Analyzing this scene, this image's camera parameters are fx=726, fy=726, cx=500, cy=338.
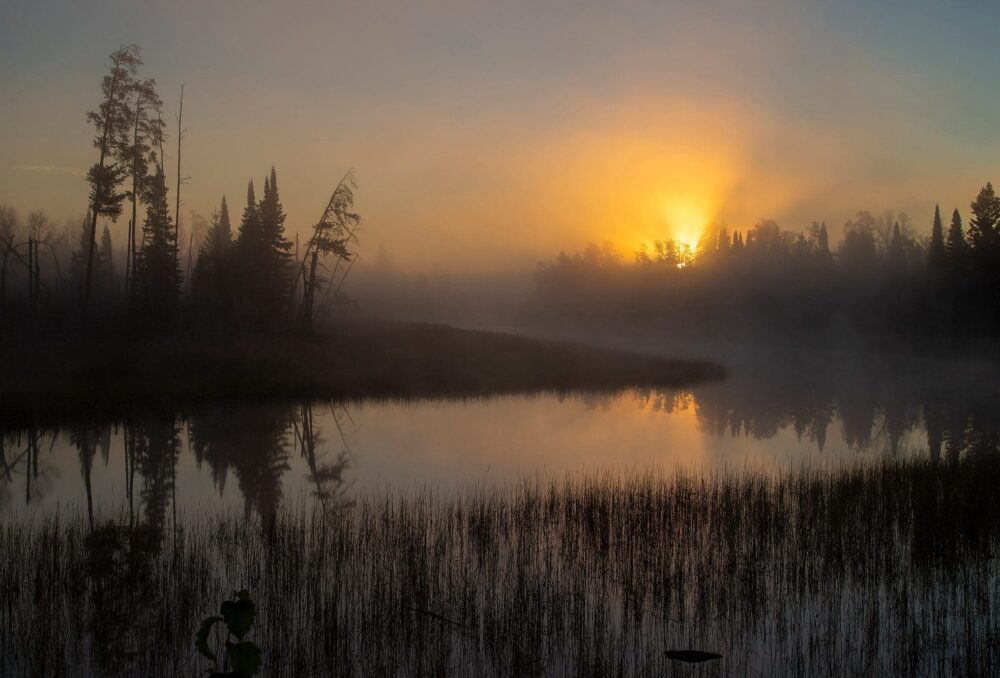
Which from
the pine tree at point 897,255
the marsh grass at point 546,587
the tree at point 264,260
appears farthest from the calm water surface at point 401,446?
the pine tree at point 897,255

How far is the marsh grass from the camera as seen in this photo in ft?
24.5

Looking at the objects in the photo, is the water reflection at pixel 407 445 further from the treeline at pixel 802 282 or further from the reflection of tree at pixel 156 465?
the treeline at pixel 802 282

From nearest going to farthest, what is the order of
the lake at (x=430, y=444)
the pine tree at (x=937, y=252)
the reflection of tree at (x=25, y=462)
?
the reflection of tree at (x=25, y=462), the lake at (x=430, y=444), the pine tree at (x=937, y=252)

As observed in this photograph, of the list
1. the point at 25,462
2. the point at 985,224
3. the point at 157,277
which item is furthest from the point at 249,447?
the point at 985,224

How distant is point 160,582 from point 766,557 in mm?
8493

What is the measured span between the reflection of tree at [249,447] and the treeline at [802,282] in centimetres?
6011

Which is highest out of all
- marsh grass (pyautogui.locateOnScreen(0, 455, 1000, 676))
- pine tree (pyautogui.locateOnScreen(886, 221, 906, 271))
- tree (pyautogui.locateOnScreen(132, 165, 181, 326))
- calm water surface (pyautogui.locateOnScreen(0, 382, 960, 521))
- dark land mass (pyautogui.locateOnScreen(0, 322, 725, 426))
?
pine tree (pyautogui.locateOnScreen(886, 221, 906, 271))

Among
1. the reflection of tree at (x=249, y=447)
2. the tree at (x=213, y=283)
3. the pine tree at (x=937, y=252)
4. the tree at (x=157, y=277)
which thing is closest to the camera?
the reflection of tree at (x=249, y=447)

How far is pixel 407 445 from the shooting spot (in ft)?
72.5

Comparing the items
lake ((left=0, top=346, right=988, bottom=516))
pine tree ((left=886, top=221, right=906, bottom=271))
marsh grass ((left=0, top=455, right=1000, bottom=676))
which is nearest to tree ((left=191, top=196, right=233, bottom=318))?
lake ((left=0, top=346, right=988, bottom=516))

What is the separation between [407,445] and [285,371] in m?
15.7

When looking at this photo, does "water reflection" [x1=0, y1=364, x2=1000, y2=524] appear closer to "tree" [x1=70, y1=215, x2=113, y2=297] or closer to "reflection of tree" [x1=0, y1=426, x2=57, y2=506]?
"reflection of tree" [x1=0, y1=426, x2=57, y2=506]

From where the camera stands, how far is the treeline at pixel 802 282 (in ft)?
212

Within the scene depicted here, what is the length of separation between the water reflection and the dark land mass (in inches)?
107
